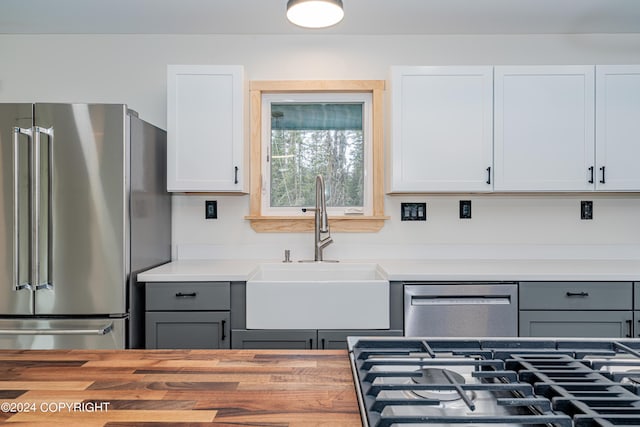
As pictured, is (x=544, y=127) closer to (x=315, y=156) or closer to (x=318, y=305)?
(x=315, y=156)

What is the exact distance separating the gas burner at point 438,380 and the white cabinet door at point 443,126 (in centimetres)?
171

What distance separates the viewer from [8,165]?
1.94 meters

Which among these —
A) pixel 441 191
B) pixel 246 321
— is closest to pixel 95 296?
pixel 246 321

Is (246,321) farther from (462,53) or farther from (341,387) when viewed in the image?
(462,53)

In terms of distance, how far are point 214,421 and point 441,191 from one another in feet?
6.56

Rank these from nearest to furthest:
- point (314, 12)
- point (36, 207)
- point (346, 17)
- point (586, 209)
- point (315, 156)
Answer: point (314, 12) < point (36, 207) < point (346, 17) < point (586, 209) < point (315, 156)

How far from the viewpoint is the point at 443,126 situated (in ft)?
7.67

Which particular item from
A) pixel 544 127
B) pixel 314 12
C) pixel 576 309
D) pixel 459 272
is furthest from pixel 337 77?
pixel 576 309

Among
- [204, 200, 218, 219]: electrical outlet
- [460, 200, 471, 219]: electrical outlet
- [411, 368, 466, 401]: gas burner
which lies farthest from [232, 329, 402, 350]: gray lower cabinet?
[411, 368, 466, 401]: gas burner

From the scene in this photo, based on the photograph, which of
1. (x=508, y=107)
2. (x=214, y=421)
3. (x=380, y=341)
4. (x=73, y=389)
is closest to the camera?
(x=214, y=421)

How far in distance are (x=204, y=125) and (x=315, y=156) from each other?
2.46 feet

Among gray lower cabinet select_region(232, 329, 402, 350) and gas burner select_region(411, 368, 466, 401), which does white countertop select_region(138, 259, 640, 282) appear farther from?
gas burner select_region(411, 368, 466, 401)

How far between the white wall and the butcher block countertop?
6.02 feet

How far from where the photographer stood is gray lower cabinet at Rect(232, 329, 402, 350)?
199 cm
